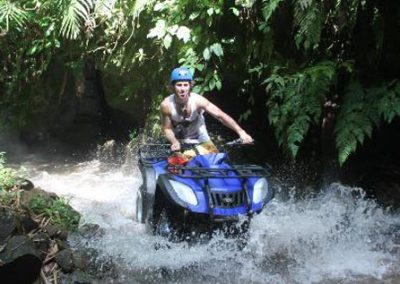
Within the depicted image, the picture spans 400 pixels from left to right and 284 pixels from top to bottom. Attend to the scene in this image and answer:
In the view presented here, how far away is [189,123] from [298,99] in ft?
4.06

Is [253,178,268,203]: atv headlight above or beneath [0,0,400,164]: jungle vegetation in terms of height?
beneath

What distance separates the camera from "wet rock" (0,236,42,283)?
4.23 meters

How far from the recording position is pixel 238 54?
21.9 ft

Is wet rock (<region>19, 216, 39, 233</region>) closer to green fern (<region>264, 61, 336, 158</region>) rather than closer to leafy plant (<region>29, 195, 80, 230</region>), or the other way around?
leafy plant (<region>29, 195, 80, 230</region>)

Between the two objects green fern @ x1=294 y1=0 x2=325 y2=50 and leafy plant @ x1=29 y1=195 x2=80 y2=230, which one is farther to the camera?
green fern @ x1=294 y1=0 x2=325 y2=50

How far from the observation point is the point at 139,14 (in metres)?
7.54

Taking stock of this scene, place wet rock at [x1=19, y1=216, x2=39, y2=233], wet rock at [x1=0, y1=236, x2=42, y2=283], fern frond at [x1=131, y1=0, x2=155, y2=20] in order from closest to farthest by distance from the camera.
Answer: wet rock at [x1=0, y1=236, x2=42, y2=283] → wet rock at [x1=19, y1=216, x2=39, y2=233] → fern frond at [x1=131, y1=0, x2=155, y2=20]

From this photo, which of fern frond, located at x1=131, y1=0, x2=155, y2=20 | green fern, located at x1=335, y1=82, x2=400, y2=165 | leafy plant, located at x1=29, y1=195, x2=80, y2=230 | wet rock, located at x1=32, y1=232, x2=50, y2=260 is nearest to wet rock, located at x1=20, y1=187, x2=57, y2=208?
leafy plant, located at x1=29, y1=195, x2=80, y2=230

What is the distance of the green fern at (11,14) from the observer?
7.62 meters

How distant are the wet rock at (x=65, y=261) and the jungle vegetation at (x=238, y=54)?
8.01ft

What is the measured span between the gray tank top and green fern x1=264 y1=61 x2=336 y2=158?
801mm

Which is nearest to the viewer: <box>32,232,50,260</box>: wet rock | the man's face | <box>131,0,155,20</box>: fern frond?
<box>32,232,50,260</box>: wet rock

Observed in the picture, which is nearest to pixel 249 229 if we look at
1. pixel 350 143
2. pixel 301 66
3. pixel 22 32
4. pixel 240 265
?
pixel 240 265

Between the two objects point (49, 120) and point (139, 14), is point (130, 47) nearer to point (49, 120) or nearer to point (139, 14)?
point (139, 14)
